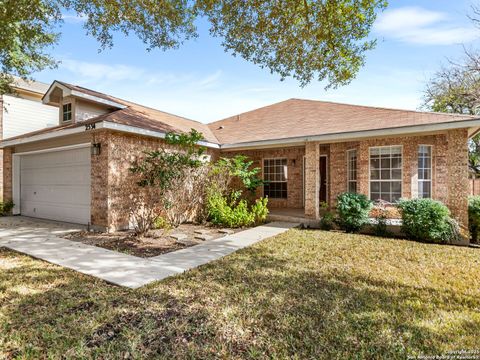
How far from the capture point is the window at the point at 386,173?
→ 936 cm

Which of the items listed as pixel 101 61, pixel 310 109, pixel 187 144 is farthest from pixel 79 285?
pixel 310 109

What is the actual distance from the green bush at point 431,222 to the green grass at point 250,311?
191 cm

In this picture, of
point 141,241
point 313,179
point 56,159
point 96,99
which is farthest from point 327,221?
point 56,159

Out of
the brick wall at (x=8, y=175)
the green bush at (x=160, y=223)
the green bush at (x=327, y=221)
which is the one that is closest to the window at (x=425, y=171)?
the green bush at (x=327, y=221)

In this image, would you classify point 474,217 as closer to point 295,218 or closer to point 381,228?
point 381,228

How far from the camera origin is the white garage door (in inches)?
340

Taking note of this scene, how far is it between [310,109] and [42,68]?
11510mm

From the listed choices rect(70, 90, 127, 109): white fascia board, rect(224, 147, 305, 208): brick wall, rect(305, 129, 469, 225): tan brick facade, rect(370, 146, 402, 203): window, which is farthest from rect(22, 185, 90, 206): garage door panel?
rect(370, 146, 402, 203): window

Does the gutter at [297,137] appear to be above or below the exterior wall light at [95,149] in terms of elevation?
above

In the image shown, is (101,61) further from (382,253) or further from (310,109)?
(382,253)

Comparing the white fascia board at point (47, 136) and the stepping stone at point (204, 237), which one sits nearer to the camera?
the stepping stone at point (204, 237)

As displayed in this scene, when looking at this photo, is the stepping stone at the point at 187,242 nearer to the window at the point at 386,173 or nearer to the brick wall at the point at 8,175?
the window at the point at 386,173

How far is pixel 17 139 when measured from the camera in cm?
1018

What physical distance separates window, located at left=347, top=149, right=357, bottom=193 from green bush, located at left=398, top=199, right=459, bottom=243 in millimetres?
2858
